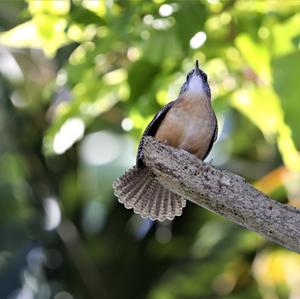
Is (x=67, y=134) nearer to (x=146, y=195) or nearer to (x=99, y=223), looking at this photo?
(x=146, y=195)

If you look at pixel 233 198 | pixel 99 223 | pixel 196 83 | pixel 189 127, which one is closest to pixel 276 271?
pixel 99 223

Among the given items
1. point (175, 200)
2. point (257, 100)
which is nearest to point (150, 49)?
point (257, 100)

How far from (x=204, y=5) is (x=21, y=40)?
80 cm

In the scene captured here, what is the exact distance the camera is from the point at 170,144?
2.52m

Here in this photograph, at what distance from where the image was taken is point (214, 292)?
5098 mm

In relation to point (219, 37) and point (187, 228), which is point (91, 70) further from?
point (187, 228)

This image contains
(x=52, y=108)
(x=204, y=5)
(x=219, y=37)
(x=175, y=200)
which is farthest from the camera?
(x=52, y=108)

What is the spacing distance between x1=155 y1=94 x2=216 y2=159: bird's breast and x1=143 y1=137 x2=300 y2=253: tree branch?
1.29ft

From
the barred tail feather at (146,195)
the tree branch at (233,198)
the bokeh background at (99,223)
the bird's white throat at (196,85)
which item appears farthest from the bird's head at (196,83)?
the bokeh background at (99,223)

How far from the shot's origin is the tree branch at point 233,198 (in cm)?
209

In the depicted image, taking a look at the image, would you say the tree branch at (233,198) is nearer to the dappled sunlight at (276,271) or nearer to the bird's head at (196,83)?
the bird's head at (196,83)

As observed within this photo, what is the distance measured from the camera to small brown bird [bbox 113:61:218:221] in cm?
250

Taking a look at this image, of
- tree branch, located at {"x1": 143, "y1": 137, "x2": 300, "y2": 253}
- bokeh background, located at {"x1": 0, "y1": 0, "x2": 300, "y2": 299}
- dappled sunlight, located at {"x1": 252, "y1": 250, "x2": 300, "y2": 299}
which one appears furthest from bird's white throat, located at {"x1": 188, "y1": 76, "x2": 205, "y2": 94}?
dappled sunlight, located at {"x1": 252, "y1": 250, "x2": 300, "y2": 299}

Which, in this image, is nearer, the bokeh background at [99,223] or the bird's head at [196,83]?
the bird's head at [196,83]
